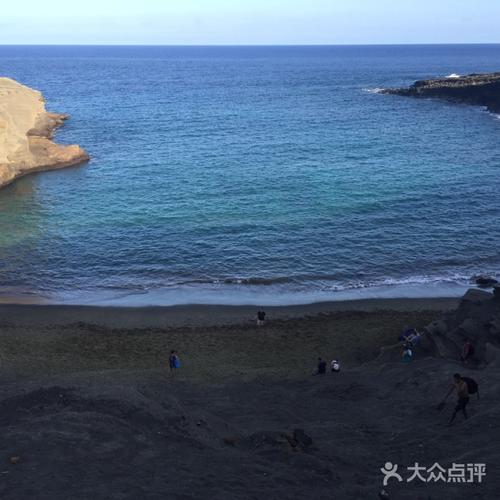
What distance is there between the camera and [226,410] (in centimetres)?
2084

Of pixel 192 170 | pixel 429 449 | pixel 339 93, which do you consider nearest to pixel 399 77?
pixel 339 93

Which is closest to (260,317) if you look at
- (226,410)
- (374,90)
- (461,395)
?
(226,410)

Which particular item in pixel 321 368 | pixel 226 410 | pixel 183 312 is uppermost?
pixel 226 410

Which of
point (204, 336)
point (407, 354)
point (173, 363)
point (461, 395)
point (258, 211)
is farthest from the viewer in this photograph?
point (258, 211)

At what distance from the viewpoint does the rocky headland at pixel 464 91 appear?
113625mm

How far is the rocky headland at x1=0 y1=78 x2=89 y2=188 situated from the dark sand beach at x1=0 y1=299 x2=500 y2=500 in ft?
112

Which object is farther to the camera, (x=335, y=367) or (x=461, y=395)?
(x=335, y=367)

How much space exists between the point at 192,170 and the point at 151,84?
345ft

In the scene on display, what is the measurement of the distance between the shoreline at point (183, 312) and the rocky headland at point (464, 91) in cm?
8331

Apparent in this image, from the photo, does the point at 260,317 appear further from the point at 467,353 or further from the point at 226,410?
the point at 467,353

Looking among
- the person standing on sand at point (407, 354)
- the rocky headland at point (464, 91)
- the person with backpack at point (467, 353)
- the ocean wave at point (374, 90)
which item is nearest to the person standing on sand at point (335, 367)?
the person standing on sand at point (407, 354)

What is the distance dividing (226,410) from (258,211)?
30106mm

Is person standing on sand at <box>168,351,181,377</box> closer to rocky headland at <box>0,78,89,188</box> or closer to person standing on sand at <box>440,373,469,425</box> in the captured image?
person standing on sand at <box>440,373,469,425</box>

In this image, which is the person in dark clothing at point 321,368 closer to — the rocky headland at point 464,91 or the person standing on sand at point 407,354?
the person standing on sand at point 407,354
